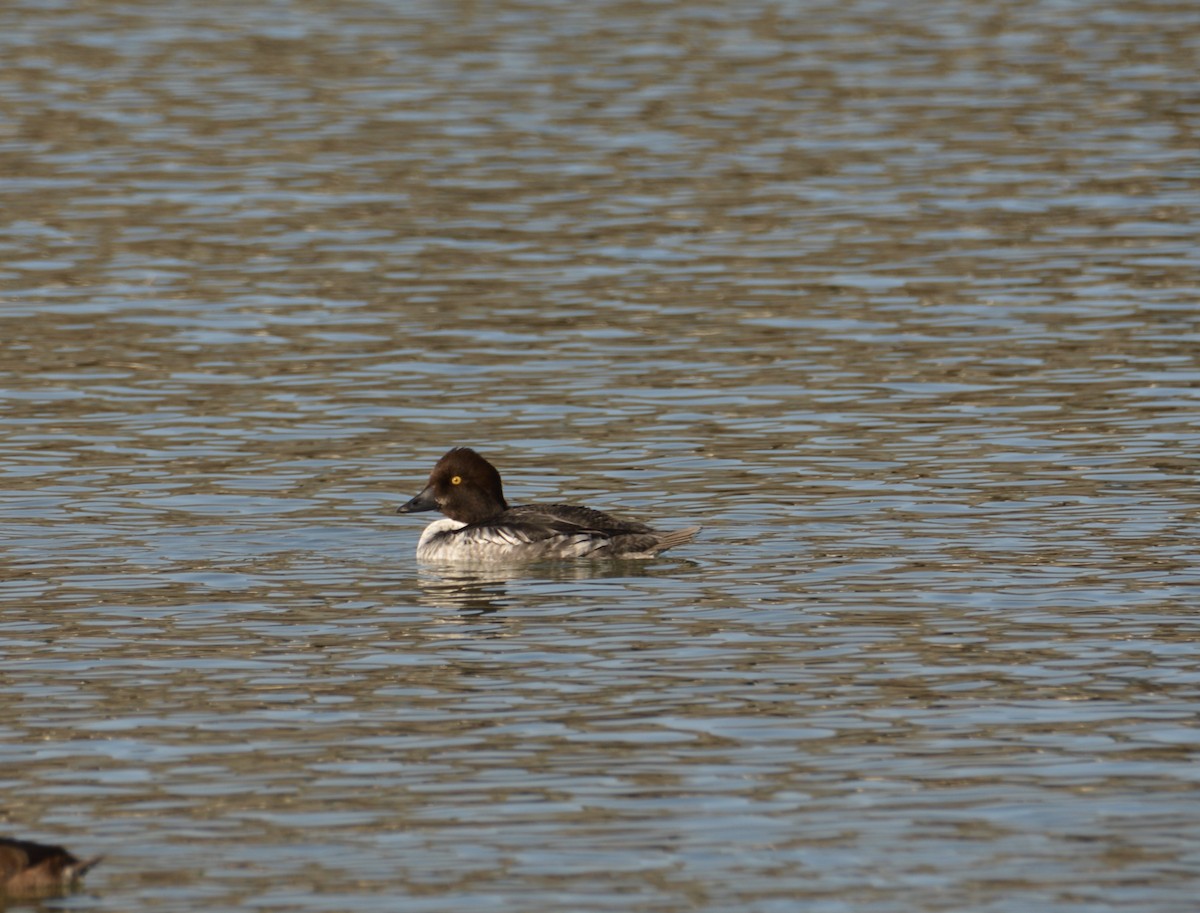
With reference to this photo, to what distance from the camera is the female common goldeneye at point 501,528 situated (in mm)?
18078

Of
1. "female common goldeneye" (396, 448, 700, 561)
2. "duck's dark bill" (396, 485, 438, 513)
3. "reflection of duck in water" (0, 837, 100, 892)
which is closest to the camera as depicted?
"reflection of duck in water" (0, 837, 100, 892)

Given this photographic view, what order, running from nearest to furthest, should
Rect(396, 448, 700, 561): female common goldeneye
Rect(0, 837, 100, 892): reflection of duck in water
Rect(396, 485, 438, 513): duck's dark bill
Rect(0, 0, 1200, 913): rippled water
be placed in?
Rect(0, 837, 100, 892): reflection of duck in water → Rect(0, 0, 1200, 913): rippled water → Rect(396, 448, 700, 561): female common goldeneye → Rect(396, 485, 438, 513): duck's dark bill

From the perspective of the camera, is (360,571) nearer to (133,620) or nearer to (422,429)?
(133,620)

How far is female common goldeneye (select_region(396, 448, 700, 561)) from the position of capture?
1808 cm

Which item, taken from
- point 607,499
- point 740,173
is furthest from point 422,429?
point 740,173

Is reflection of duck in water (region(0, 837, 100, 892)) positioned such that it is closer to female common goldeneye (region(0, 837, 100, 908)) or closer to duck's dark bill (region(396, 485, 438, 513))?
female common goldeneye (region(0, 837, 100, 908))

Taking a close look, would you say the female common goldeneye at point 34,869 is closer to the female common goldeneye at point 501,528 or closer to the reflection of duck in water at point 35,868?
the reflection of duck in water at point 35,868

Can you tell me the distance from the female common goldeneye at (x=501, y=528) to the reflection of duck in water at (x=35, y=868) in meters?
7.51

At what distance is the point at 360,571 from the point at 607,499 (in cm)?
286

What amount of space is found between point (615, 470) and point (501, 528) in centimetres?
272

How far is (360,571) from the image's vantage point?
1812 cm

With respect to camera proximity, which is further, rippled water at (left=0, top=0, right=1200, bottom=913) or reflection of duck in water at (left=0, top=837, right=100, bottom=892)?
rippled water at (left=0, top=0, right=1200, bottom=913)

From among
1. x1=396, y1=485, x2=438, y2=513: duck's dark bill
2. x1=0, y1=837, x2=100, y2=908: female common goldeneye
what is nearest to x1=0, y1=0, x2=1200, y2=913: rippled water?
x1=0, y1=837, x2=100, y2=908: female common goldeneye

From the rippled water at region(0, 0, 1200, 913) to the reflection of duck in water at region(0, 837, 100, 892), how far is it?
0.18 meters
